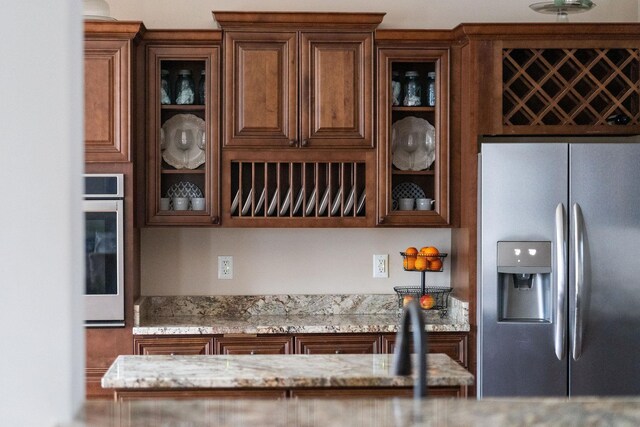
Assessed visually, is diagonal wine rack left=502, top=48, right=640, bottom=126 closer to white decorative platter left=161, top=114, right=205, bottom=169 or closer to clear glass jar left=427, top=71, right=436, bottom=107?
clear glass jar left=427, top=71, right=436, bottom=107

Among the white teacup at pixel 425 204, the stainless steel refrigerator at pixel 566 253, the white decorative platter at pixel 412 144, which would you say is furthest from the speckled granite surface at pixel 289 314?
the white decorative platter at pixel 412 144

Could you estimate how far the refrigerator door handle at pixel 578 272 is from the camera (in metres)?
3.79

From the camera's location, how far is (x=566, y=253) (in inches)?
150

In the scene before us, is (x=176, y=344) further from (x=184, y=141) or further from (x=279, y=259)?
(x=184, y=141)

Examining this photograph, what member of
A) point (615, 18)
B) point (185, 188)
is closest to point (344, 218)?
point (185, 188)

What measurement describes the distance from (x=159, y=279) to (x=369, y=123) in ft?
4.48

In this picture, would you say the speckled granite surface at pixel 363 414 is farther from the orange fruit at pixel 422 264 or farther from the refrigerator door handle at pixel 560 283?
the orange fruit at pixel 422 264

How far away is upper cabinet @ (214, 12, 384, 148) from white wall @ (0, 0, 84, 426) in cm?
262

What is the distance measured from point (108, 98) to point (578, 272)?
7.59ft

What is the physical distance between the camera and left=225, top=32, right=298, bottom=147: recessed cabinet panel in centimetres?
414

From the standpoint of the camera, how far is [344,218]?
4.19 m

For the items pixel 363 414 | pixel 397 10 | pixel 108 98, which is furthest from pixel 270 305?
pixel 363 414

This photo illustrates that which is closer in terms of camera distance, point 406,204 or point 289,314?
point 406,204

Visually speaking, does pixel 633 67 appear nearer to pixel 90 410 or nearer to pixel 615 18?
pixel 615 18
